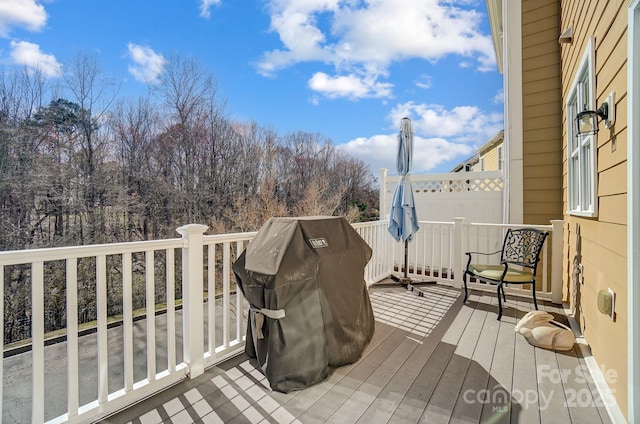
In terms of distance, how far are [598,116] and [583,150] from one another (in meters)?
0.99

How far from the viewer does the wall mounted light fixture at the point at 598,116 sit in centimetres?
190

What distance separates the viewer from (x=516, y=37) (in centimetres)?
495

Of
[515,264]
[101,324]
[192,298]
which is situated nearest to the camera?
[101,324]

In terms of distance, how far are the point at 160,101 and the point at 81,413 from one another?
11131 mm

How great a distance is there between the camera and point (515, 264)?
3666 millimetres

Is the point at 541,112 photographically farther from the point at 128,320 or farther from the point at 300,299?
the point at 128,320

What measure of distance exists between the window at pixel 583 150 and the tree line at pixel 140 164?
9.49 m

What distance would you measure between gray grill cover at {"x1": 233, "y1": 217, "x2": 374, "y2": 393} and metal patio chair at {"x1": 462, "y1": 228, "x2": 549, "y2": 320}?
1973mm

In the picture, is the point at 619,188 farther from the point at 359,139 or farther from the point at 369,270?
the point at 359,139

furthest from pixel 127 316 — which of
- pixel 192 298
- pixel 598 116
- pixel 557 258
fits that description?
pixel 557 258

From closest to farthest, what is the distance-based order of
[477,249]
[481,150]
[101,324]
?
[101,324] < [477,249] < [481,150]

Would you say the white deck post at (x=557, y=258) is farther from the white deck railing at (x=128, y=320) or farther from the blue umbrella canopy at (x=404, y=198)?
the white deck railing at (x=128, y=320)

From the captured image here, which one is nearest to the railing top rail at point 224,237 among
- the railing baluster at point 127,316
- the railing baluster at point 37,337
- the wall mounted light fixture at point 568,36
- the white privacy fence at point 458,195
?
the railing baluster at point 127,316

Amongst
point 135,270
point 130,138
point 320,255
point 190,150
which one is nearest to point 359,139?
point 190,150
